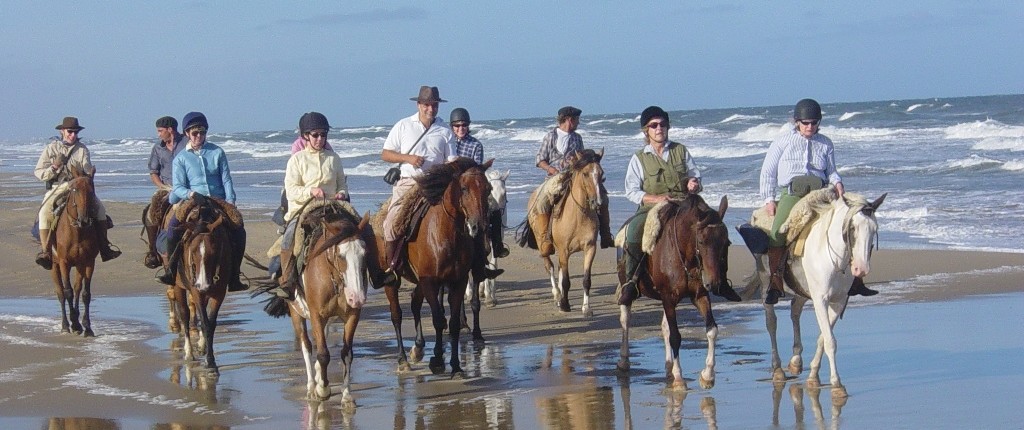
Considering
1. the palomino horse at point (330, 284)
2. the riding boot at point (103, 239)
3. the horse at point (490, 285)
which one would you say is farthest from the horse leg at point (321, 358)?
the riding boot at point (103, 239)

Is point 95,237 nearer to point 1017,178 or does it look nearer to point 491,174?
point 491,174

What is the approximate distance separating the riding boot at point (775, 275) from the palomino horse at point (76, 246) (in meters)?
6.50

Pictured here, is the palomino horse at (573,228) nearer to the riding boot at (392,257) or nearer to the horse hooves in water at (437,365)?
the riding boot at (392,257)

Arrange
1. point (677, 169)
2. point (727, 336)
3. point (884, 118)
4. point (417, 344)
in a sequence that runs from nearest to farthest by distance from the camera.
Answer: point (677, 169) < point (417, 344) < point (727, 336) < point (884, 118)

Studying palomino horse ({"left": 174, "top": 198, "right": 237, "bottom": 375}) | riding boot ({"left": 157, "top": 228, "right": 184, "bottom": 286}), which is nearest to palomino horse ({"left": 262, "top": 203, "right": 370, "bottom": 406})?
palomino horse ({"left": 174, "top": 198, "right": 237, "bottom": 375})

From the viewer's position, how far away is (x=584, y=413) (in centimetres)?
831

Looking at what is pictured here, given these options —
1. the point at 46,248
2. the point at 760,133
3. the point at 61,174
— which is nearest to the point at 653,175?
the point at 46,248

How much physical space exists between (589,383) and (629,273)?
84 centimetres

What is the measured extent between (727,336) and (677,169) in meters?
2.46

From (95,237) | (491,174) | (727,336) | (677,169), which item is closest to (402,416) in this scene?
(677,169)

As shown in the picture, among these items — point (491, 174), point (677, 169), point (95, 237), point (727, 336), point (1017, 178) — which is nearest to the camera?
point (677, 169)

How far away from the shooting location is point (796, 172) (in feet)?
30.6

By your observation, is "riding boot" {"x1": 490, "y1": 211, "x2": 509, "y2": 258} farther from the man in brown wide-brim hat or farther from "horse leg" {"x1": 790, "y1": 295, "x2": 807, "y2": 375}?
the man in brown wide-brim hat

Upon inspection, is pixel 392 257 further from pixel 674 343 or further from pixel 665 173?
pixel 674 343
